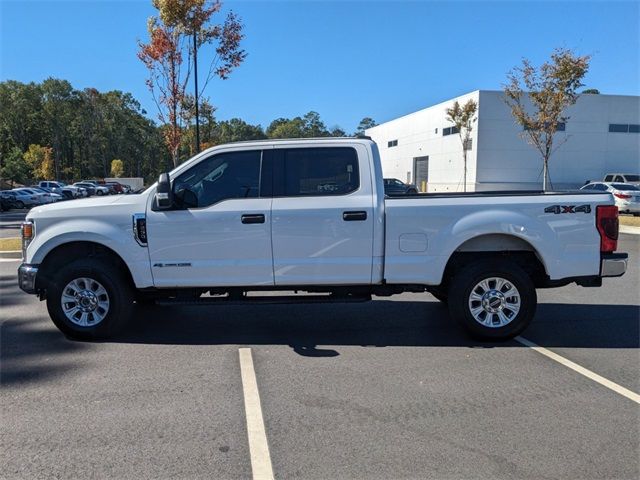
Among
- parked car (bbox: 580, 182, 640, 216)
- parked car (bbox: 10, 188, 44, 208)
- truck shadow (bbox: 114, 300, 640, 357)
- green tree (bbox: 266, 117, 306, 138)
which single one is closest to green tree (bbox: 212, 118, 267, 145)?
green tree (bbox: 266, 117, 306, 138)

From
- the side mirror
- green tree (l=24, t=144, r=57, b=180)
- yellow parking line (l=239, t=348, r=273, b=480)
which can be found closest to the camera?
yellow parking line (l=239, t=348, r=273, b=480)

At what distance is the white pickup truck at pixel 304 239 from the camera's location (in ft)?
17.7

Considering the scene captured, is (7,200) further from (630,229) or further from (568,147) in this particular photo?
(568,147)

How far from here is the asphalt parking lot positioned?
3254 millimetres

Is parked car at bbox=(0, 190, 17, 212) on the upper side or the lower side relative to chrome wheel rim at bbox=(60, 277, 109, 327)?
upper

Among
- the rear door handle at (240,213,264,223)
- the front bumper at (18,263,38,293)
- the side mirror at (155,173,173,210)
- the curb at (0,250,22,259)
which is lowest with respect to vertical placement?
the curb at (0,250,22,259)

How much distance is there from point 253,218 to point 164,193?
945 millimetres

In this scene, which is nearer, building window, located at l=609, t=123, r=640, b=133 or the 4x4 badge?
the 4x4 badge

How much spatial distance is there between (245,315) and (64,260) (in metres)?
2.27

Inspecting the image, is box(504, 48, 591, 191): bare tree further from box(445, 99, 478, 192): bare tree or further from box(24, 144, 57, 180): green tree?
box(24, 144, 57, 180): green tree

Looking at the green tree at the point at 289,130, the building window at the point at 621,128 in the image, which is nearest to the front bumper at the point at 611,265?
the building window at the point at 621,128

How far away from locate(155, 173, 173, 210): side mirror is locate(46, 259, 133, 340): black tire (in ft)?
3.11

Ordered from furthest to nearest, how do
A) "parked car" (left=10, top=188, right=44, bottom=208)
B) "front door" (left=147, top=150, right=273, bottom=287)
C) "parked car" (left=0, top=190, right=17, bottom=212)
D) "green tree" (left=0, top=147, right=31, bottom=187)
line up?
"green tree" (left=0, top=147, right=31, bottom=187) → "parked car" (left=10, top=188, right=44, bottom=208) → "parked car" (left=0, top=190, right=17, bottom=212) → "front door" (left=147, top=150, right=273, bottom=287)

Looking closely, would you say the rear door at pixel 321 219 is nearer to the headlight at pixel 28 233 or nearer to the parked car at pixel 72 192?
the headlight at pixel 28 233
